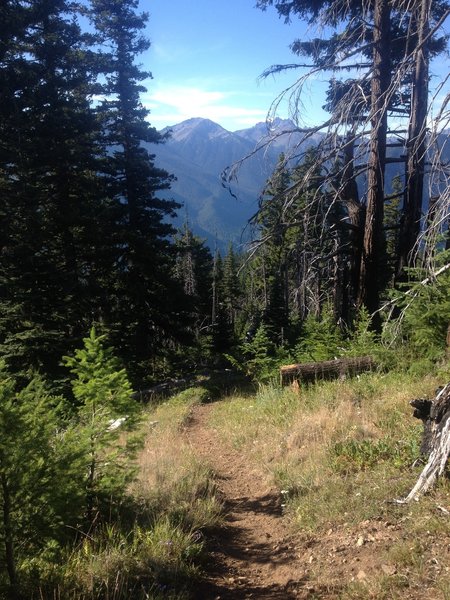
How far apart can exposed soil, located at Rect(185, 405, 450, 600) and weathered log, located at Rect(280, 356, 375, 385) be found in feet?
13.4

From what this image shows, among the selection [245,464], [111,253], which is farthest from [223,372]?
[245,464]

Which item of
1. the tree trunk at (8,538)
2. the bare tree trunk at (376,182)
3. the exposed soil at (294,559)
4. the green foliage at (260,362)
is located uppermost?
the bare tree trunk at (376,182)

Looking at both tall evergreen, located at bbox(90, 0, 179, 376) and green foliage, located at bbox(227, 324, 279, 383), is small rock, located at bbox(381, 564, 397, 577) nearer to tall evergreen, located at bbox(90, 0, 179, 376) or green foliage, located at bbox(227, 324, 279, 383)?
green foliage, located at bbox(227, 324, 279, 383)

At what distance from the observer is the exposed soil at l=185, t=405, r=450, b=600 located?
3.32m

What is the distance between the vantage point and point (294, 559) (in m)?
4.05

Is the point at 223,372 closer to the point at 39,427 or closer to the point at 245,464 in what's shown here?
the point at 245,464

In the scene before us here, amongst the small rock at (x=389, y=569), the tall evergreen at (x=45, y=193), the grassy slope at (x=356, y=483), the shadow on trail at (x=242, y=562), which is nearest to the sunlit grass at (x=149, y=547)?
the shadow on trail at (x=242, y=562)

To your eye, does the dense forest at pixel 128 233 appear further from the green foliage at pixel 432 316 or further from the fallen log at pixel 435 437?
the fallen log at pixel 435 437

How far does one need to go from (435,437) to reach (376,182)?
6.50m

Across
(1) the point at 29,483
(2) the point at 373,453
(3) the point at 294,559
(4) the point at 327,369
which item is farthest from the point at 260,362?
(1) the point at 29,483

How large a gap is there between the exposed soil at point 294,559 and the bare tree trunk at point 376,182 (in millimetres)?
6395

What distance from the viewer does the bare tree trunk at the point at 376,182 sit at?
8.34 metres

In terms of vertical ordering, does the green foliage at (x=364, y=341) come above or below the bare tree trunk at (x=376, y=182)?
below

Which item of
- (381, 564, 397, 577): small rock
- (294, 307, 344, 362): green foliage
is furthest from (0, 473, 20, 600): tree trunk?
(294, 307, 344, 362): green foliage
